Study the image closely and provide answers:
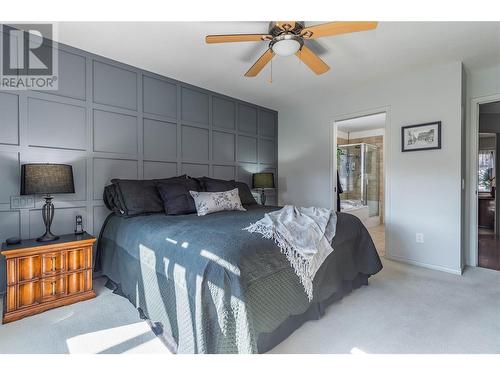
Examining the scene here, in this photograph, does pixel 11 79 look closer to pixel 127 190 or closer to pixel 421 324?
pixel 127 190

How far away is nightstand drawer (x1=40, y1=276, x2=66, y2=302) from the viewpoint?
2.06m

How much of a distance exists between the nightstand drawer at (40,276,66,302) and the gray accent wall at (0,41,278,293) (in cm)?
56

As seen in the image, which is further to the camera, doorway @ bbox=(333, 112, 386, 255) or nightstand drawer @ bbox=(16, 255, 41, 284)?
doorway @ bbox=(333, 112, 386, 255)

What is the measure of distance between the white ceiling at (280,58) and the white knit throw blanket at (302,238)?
1702 millimetres

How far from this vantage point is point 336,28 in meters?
1.78

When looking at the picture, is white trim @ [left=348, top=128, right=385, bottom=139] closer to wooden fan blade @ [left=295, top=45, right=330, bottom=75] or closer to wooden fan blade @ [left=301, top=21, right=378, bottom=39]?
wooden fan blade @ [left=295, top=45, right=330, bottom=75]

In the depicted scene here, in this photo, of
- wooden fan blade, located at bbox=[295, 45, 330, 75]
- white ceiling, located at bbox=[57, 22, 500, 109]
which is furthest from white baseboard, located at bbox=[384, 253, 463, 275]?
wooden fan blade, located at bbox=[295, 45, 330, 75]

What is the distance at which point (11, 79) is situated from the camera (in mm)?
2285

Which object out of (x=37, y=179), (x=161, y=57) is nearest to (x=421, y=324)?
(x=37, y=179)

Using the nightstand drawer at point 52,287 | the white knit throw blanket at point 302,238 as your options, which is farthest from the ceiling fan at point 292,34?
the nightstand drawer at point 52,287

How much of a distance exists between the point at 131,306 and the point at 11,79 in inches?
91.1

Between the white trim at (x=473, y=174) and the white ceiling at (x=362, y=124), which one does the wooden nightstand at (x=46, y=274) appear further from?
the white ceiling at (x=362, y=124)

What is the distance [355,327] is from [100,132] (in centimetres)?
304

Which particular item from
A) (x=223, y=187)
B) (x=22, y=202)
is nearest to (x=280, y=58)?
(x=223, y=187)
